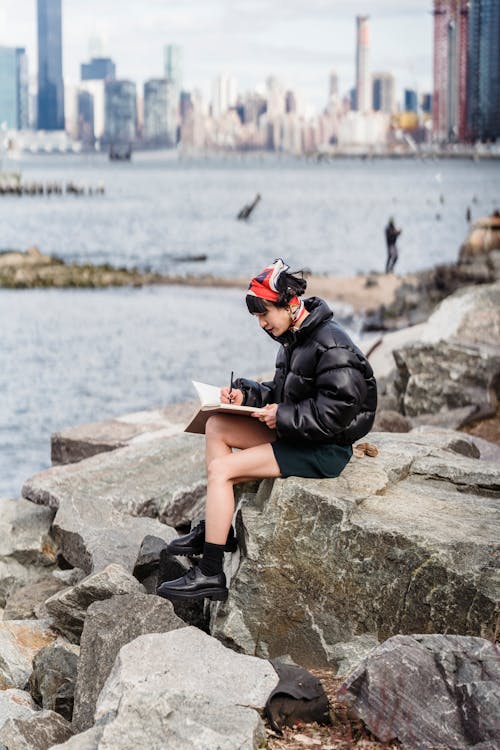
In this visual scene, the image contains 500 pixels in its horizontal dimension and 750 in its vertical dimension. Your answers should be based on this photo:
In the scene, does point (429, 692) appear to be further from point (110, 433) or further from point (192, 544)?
point (110, 433)

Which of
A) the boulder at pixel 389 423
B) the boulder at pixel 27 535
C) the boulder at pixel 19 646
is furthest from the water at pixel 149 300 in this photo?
the boulder at pixel 19 646

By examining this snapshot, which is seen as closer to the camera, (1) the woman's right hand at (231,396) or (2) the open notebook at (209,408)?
(2) the open notebook at (209,408)

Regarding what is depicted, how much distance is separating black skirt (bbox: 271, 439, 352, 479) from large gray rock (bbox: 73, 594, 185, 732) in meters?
0.96

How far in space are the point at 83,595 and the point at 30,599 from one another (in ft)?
5.25

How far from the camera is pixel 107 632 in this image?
→ 578 cm

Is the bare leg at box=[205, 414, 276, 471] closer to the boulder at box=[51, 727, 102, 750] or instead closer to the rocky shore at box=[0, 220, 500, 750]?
the rocky shore at box=[0, 220, 500, 750]

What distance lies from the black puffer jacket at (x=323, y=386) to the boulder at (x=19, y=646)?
2.09m

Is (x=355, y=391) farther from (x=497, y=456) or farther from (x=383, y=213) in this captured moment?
(x=383, y=213)

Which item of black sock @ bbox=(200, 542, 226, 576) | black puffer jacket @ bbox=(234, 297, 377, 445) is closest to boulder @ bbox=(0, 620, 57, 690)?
black sock @ bbox=(200, 542, 226, 576)

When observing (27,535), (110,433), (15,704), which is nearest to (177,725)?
(15,704)

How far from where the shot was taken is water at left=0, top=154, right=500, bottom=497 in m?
21.0

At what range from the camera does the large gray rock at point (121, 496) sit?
824 centimetres

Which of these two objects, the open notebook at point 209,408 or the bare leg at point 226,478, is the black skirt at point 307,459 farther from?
the open notebook at point 209,408

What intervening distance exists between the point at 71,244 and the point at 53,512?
57.3m
